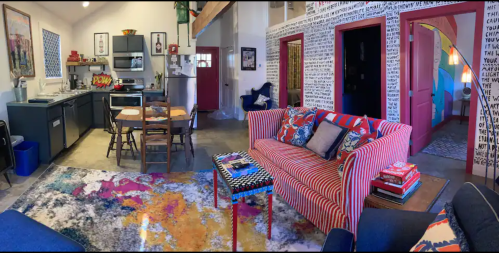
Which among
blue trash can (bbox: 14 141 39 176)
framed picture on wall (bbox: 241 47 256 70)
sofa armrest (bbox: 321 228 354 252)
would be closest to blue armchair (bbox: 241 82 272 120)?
framed picture on wall (bbox: 241 47 256 70)

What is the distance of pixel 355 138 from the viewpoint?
2512 mm

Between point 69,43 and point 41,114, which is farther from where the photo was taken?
point 69,43

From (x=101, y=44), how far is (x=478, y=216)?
6.84m

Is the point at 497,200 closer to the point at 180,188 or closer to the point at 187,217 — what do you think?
the point at 187,217

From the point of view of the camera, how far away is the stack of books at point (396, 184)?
1.97 metres

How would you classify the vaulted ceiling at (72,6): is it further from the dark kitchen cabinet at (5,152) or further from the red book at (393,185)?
the dark kitchen cabinet at (5,152)

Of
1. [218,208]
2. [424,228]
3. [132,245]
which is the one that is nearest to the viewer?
[132,245]

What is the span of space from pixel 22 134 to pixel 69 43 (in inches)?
121

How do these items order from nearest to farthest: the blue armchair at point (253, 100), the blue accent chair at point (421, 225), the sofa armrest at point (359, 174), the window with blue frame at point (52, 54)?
the blue accent chair at point (421, 225) < the sofa armrest at point (359, 174) < the window with blue frame at point (52, 54) < the blue armchair at point (253, 100)

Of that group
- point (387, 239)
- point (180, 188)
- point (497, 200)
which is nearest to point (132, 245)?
point (387, 239)

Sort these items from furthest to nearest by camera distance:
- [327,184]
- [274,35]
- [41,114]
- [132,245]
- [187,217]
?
[274,35] < [41,114] < [327,184] < [187,217] < [132,245]

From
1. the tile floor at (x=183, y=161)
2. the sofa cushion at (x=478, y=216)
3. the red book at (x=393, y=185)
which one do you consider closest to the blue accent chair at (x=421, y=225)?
the sofa cushion at (x=478, y=216)

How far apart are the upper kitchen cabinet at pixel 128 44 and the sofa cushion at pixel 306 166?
410 centimetres

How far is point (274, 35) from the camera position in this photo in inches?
261
